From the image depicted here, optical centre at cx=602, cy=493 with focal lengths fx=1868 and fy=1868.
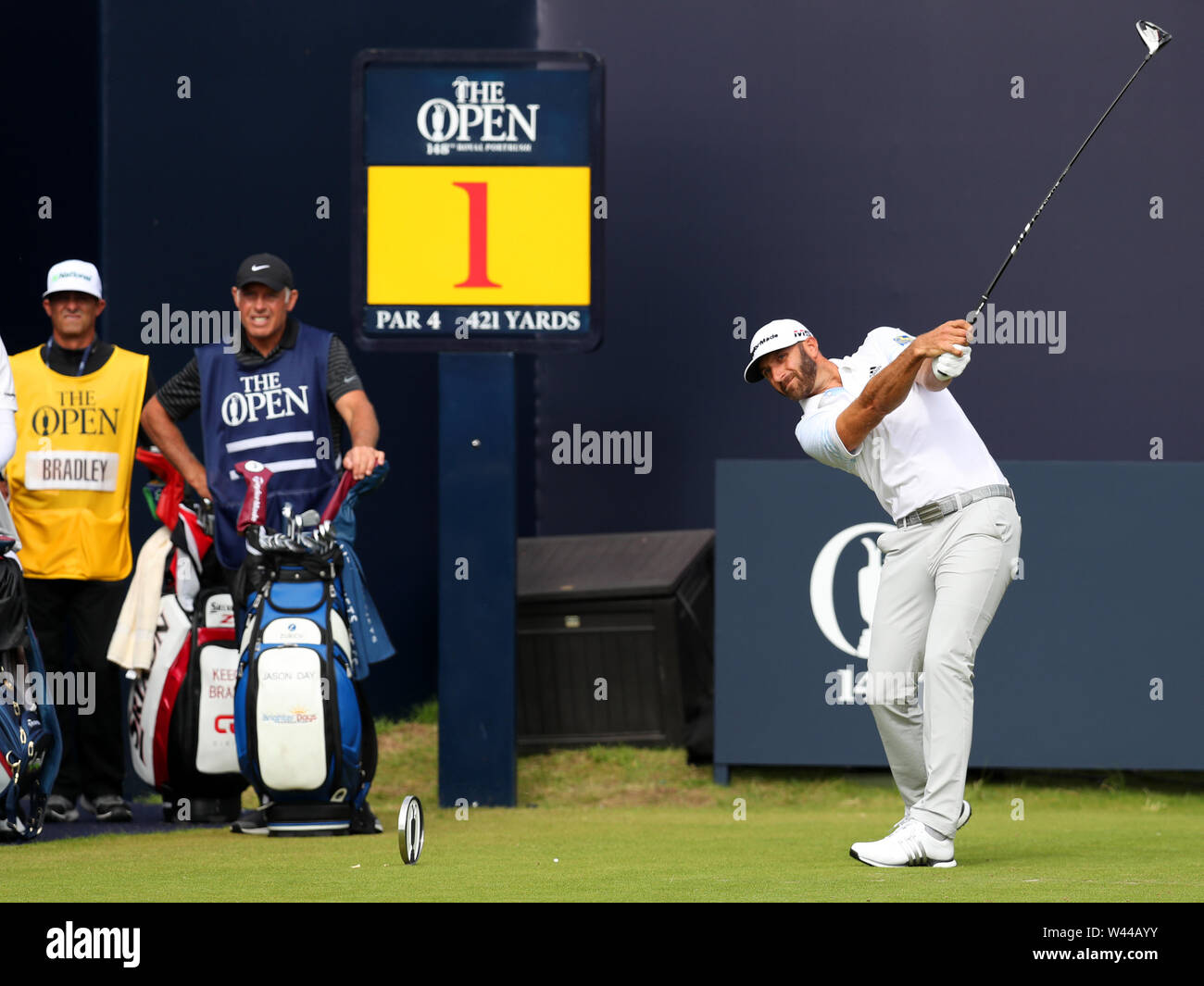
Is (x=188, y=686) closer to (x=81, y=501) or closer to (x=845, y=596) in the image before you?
(x=81, y=501)

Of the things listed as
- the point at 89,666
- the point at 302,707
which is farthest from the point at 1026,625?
the point at 89,666

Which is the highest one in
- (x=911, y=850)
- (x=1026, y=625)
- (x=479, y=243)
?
(x=479, y=243)

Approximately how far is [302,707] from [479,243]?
2530mm

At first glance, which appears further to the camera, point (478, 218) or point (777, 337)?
point (478, 218)

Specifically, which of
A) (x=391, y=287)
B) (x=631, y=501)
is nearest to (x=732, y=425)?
(x=631, y=501)

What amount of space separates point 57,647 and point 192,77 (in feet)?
10.8

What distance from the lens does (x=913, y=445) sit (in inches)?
225

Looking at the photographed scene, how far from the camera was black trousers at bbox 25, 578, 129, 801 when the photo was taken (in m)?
7.71

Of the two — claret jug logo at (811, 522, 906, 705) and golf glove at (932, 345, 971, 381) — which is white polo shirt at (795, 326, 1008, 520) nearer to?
golf glove at (932, 345, 971, 381)

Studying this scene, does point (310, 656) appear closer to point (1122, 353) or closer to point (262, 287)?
point (262, 287)

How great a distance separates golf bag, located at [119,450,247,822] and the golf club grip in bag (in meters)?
0.59

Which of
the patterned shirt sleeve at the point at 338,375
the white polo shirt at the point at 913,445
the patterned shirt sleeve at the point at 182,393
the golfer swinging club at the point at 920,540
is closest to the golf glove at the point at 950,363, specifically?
the golfer swinging club at the point at 920,540

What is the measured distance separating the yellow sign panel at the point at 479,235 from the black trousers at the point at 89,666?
68.8 inches

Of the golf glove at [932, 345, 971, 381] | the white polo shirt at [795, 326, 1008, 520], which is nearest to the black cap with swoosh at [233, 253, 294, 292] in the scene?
the white polo shirt at [795, 326, 1008, 520]
